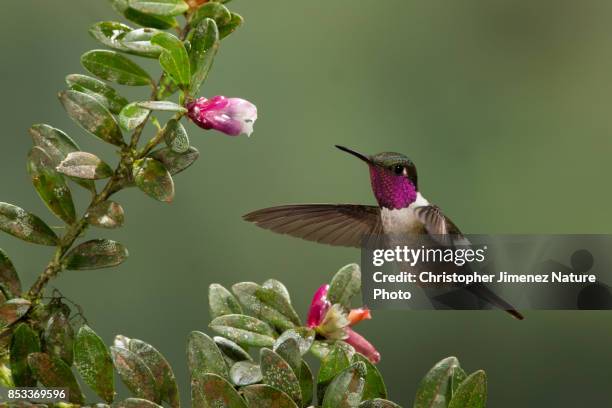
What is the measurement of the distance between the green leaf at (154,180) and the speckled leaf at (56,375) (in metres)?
0.13

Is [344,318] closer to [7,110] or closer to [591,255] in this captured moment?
[591,255]

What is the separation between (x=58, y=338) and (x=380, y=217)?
1.89 ft

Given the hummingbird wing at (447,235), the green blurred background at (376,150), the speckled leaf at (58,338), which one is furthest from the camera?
the green blurred background at (376,150)

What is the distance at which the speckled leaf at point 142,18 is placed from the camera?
665 mm

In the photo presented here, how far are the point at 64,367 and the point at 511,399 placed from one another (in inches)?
91.6

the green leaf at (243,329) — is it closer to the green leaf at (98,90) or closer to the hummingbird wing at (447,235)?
the green leaf at (98,90)

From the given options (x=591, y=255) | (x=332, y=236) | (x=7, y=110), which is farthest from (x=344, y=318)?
(x=7, y=110)

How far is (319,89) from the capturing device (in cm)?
283

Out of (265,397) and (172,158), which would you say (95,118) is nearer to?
(172,158)

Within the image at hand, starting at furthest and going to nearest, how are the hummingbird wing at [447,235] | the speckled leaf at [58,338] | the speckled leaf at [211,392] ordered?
the hummingbird wing at [447,235] → the speckled leaf at [58,338] → the speckled leaf at [211,392]

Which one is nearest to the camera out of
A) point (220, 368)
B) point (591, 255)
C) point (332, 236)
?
point (220, 368)

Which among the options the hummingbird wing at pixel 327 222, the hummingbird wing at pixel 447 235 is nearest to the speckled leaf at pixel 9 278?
the hummingbird wing at pixel 327 222

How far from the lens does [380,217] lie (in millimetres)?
1104

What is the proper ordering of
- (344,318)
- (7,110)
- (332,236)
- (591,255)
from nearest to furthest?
1. (344,318)
2. (332,236)
3. (591,255)
4. (7,110)
